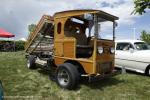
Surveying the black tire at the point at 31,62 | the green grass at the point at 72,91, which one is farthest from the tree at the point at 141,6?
the black tire at the point at 31,62

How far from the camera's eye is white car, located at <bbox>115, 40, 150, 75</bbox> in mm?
12539

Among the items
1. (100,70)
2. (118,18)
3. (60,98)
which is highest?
(118,18)

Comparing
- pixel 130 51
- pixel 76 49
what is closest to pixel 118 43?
pixel 130 51

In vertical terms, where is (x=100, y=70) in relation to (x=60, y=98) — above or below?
above

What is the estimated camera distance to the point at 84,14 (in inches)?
378

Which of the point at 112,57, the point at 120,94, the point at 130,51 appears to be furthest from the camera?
the point at 130,51

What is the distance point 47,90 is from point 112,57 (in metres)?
2.83

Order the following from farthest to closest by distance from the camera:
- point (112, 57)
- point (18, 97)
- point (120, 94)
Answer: point (112, 57), point (120, 94), point (18, 97)

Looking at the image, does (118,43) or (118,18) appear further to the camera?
(118,43)

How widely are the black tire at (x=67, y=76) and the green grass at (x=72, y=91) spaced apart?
19cm

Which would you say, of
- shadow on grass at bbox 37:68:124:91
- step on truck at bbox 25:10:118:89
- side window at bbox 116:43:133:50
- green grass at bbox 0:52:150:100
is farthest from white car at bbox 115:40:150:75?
step on truck at bbox 25:10:118:89

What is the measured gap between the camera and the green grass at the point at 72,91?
28.5ft

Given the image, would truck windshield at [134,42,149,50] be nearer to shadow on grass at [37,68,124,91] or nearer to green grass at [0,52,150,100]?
green grass at [0,52,150,100]

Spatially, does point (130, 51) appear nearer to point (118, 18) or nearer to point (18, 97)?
point (118, 18)
